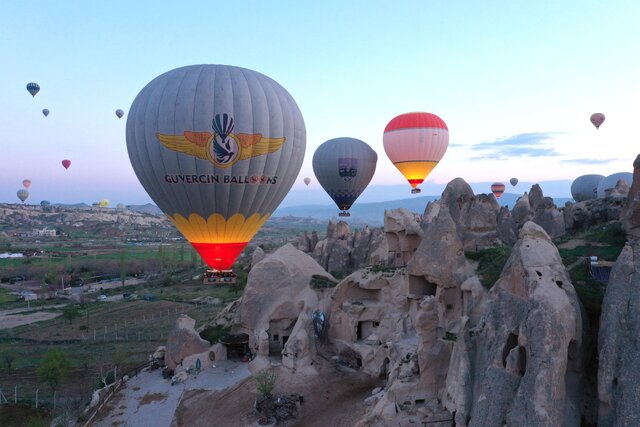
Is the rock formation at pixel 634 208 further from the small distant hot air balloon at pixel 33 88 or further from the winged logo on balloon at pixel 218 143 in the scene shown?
the small distant hot air balloon at pixel 33 88

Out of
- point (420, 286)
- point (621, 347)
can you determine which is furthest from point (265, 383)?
point (621, 347)

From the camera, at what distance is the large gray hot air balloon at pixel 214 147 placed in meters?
23.6

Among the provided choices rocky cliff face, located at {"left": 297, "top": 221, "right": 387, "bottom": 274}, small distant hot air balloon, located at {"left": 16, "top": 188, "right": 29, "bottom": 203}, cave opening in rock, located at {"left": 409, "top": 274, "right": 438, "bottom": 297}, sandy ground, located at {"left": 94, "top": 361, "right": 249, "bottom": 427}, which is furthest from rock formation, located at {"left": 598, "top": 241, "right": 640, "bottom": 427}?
small distant hot air balloon, located at {"left": 16, "top": 188, "right": 29, "bottom": 203}

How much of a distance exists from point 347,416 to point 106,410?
11044 millimetres

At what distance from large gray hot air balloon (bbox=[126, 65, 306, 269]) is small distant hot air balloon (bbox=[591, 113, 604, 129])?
128ft

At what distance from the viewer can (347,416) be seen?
20.3 meters

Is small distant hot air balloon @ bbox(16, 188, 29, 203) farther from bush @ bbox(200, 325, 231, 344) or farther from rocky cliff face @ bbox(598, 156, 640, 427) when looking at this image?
rocky cliff face @ bbox(598, 156, 640, 427)

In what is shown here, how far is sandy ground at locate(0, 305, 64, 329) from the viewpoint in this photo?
49219 mm

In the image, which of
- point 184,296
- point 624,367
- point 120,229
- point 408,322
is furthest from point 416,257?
point 120,229

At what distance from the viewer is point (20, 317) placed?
172 feet

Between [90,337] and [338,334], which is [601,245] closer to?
[338,334]

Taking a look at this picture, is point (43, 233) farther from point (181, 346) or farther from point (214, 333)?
point (181, 346)

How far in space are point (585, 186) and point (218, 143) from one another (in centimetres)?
6649

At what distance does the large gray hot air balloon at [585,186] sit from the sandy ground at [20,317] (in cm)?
7001
